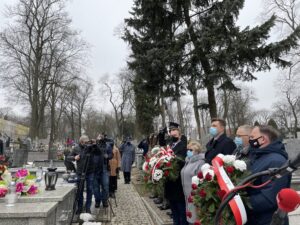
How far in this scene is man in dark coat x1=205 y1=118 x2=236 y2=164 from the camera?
5.21 m

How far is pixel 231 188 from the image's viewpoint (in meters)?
3.22

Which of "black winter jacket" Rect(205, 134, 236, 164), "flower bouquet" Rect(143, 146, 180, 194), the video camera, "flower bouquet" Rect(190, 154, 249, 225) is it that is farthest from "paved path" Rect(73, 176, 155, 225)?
"flower bouquet" Rect(190, 154, 249, 225)

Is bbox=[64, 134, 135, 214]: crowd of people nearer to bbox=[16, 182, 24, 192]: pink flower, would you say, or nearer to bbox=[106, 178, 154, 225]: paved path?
bbox=[106, 178, 154, 225]: paved path

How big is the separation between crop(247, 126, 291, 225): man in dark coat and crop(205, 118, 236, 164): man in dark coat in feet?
5.55

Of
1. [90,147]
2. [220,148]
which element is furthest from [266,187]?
[90,147]

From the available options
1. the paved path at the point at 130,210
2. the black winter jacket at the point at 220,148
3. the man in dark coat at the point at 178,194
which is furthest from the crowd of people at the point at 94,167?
the black winter jacket at the point at 220,148

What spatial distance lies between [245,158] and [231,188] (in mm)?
872

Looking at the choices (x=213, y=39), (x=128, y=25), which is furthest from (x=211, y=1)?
(x=128, y=25)

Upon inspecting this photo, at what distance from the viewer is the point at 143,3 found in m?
16.0

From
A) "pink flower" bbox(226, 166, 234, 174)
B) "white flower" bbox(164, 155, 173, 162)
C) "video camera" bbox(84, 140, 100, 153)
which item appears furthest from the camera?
"video camera" bbox(84, 140, 100, 153)

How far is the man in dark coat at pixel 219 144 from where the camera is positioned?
521cm

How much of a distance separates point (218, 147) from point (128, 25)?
16372mm

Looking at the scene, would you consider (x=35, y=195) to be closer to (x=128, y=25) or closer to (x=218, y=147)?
(x=218, y=147)

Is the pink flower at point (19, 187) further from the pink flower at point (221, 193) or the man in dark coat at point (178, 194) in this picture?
the pink flower at point (221, 193)
